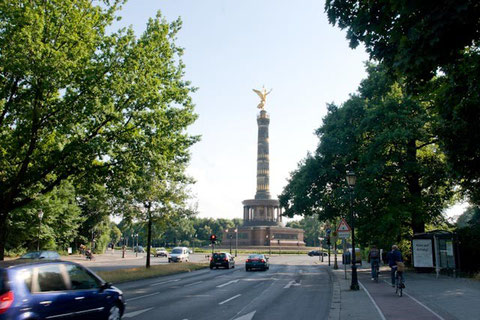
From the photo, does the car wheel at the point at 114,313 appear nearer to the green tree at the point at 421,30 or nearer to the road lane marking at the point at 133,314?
the road lane marking at the point at 133,314

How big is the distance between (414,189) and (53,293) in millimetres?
26131

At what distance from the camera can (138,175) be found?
17.9 meters

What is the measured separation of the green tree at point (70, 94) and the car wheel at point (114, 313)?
342 inches

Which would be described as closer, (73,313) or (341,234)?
(73,313)

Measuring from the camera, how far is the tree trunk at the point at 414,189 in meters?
25.2

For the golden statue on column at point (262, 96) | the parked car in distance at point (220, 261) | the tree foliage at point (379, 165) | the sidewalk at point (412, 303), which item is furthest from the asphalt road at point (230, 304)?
the golden statue on column at point (262, 96)

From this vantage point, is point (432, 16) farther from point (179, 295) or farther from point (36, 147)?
point (36, 147)

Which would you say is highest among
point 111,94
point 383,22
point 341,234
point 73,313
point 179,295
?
point 111,94

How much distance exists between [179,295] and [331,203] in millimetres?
18760

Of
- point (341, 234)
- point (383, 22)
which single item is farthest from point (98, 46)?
point (341, 234)

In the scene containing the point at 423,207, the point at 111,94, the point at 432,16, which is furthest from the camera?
the point at 423,207

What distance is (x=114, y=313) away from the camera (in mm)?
8219

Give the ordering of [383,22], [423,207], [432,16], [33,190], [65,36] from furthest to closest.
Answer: [423,207] → [33,190] → [65,36] → [383,22] → [432,16]

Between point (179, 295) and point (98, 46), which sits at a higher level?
point (98, 46)
